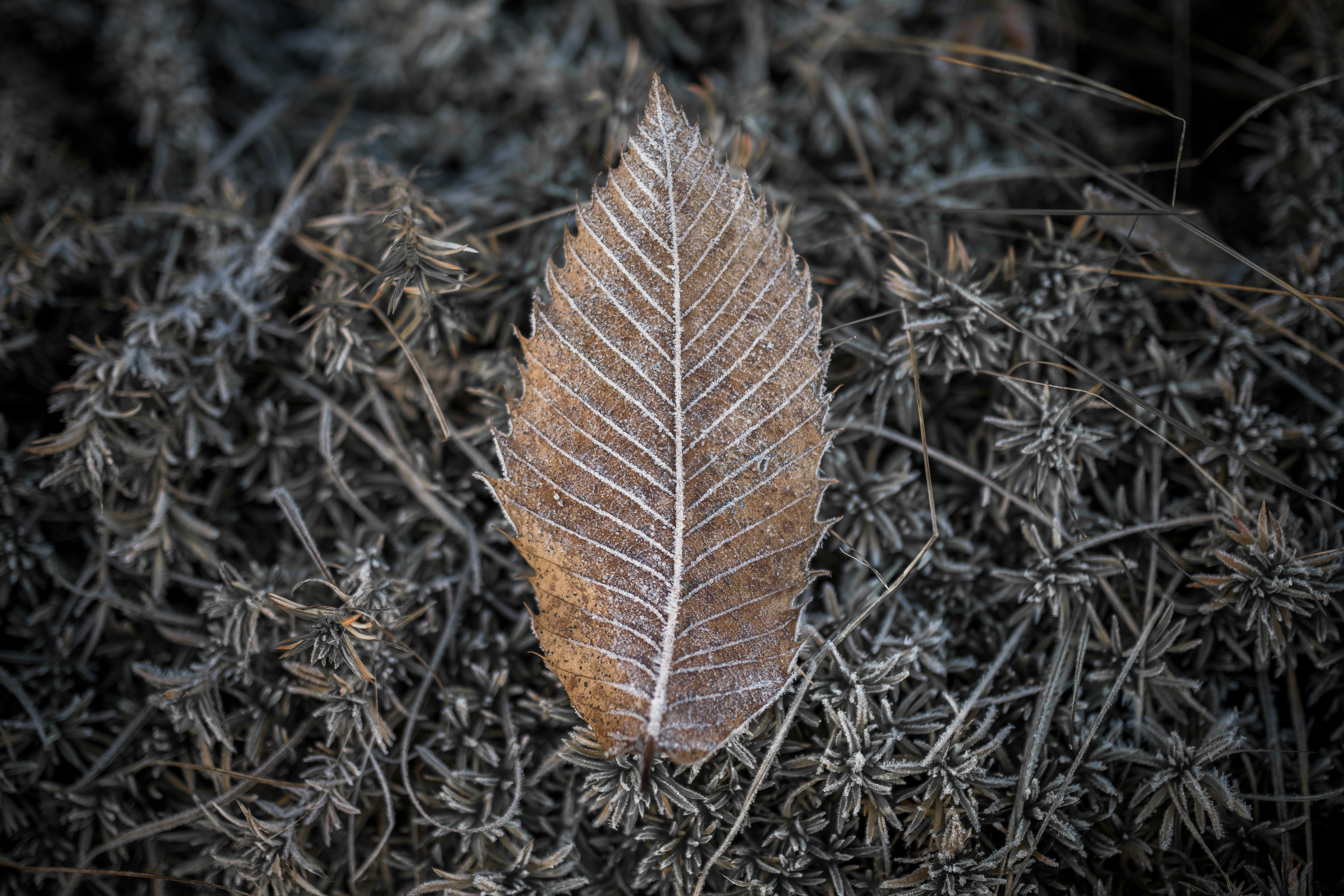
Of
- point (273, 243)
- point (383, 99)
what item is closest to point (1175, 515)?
point (273, 243)

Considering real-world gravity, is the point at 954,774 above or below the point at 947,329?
below

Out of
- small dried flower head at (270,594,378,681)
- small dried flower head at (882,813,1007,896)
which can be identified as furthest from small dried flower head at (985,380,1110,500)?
small dried flower head at (270,594,378,681)

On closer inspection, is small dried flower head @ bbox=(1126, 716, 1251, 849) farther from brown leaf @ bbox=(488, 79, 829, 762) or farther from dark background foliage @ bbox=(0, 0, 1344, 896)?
brown leaf @ bbox=(488, 79, 829, 762)

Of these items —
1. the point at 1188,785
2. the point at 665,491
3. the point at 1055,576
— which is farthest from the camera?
the point at 1055,576

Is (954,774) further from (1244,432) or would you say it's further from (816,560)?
(1244,432)

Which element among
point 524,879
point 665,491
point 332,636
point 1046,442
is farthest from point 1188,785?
point 332,636

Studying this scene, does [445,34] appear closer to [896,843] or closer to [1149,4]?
[1149,4]
